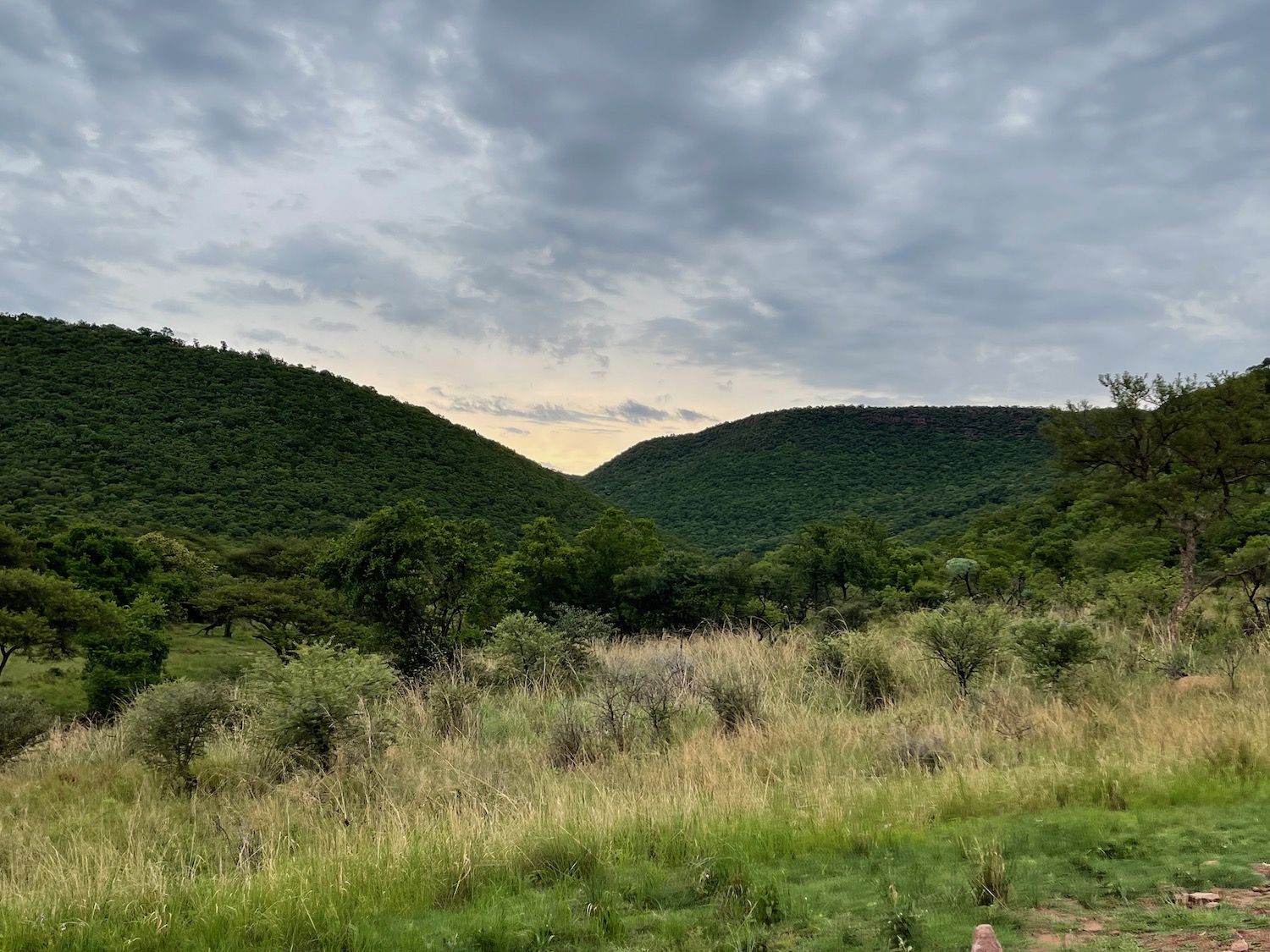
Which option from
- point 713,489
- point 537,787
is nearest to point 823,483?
point 713,489

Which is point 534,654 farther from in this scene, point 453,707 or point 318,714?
point 318,714

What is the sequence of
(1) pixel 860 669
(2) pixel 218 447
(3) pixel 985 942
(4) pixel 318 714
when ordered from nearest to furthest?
(3) pixel 985 942
(4) pixel 318 714
(1) pixel 860 669
(2) pixel 218 447

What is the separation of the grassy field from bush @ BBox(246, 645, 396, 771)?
383mm

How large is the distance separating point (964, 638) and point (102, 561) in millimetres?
36632

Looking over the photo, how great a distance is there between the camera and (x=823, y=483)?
88.5 metres

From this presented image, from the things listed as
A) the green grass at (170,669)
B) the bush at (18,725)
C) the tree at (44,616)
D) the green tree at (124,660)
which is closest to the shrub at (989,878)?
the bush at (18,725)

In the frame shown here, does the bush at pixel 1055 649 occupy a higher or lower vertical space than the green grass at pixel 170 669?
higher

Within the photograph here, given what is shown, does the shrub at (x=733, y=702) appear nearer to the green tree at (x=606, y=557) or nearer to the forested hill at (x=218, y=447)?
the green tree at (x=606, y=557)

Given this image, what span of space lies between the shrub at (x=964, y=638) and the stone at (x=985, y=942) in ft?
25.5

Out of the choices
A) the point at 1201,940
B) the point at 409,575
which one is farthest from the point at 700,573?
the point at 1201,940

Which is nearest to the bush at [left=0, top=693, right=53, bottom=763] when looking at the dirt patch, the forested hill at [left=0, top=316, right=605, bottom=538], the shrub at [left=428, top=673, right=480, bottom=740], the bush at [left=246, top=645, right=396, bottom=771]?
the bush at [left=246, top=645, right=396, bottom=771]

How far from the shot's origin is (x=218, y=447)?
7025 centimetres

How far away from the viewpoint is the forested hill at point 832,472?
72925mm

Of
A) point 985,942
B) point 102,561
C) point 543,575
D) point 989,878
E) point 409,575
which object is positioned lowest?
point 989,878
